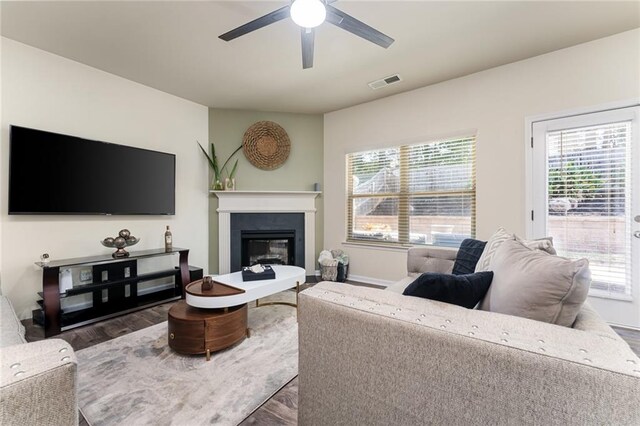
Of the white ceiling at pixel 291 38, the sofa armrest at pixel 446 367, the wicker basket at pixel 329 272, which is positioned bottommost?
the wicker basket at pixel 329 272

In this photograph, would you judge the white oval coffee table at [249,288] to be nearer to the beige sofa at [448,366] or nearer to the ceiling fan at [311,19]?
the beige sofa at [448,366]

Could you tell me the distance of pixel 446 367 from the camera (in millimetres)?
807

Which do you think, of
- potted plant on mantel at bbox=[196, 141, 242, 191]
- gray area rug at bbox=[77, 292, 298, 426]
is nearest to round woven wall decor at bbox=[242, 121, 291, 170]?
potted plant on mantel at bbox=[196, 141, 242, 191]

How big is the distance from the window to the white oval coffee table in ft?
5.53

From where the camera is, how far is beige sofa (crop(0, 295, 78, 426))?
55cm

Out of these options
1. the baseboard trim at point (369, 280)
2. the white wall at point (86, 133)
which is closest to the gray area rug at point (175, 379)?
the white wall at point (86, 133)

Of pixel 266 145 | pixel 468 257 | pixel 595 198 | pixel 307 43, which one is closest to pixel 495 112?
pixel 595 198

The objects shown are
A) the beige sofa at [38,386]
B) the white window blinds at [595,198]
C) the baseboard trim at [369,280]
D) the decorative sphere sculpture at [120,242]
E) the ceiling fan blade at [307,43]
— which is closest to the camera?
the beige sofa at [38,386]

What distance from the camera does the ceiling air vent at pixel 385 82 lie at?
322cm

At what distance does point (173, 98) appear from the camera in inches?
146

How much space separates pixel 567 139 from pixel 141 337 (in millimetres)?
4344

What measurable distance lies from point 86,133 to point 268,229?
2402mm

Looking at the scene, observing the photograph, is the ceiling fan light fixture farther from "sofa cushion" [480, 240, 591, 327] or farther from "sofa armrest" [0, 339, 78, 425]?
"sofa armrest" [0, 339, 78, 425]

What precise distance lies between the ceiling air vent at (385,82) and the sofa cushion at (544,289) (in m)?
2.76
